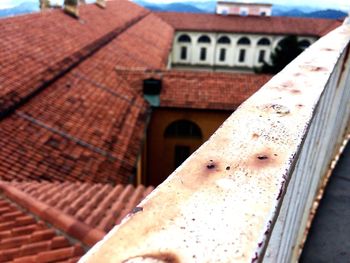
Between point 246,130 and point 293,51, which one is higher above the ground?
point 246,130

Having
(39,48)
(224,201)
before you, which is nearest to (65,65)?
(39,48)

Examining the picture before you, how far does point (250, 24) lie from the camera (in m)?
39.3

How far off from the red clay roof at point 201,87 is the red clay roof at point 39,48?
2.21m

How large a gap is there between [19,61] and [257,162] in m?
9.90

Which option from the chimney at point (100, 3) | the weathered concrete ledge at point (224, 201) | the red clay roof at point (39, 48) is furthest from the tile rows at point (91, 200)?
the chimney at point (100, 3)

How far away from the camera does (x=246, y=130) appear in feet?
4.01

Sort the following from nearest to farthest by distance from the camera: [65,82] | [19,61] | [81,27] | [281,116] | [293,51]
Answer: [281,116] → [19,61] → [65,82] → [81,27] → [293,51]

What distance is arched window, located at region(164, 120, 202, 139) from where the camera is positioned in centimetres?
1466

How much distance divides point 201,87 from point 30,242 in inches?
429

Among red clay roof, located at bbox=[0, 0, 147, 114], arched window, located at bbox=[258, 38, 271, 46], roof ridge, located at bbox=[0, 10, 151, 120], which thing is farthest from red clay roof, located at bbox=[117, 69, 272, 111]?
arched window, located at bbox=[258, 38, 271, 46]

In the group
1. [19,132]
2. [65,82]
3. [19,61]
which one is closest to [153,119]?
[65,82]

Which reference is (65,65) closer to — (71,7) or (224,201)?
(71,7)

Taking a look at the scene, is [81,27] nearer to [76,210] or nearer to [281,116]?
[76,210]

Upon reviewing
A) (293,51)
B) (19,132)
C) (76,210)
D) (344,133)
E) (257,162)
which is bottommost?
(293,51)
